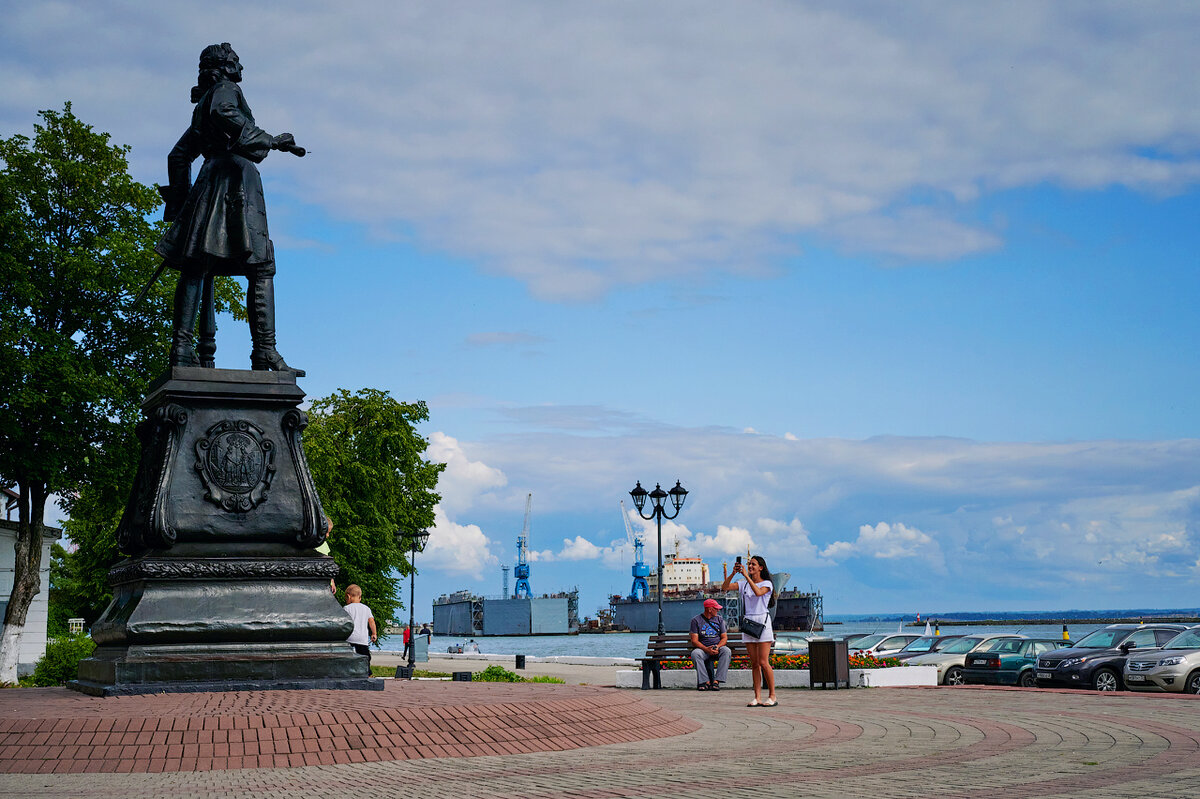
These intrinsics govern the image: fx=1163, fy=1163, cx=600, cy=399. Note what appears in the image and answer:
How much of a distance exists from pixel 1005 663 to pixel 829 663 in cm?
748

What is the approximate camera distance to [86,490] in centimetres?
2723

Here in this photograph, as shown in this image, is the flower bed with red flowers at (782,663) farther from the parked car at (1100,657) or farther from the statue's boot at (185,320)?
the statue's boot at (185,320)

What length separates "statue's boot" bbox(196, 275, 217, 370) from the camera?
39.5ft

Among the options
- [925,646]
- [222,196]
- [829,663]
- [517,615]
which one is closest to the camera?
[222,196]

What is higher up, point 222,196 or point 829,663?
point 222,196

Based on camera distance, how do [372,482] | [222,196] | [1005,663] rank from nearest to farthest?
[222,196], [1005,663], [372,482]

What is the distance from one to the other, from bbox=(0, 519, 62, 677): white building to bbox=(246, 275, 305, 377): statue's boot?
708 inches

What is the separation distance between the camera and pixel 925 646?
89.4 ft

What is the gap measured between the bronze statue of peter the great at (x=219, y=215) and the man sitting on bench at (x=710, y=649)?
361 inches

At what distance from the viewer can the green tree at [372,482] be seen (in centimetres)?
3607

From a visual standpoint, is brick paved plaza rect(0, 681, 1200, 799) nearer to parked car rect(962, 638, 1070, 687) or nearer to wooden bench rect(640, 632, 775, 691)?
wooden bench rect(640, 632, 775, 691)

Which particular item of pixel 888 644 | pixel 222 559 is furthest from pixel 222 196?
pixel 888 644

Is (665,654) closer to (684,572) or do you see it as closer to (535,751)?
(535,751)

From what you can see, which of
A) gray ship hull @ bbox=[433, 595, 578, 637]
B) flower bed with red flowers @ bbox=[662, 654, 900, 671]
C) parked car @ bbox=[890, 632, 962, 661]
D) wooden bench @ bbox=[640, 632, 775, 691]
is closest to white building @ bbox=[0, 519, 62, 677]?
wooden bench @ bbox=[640, 632, 775, 691]
